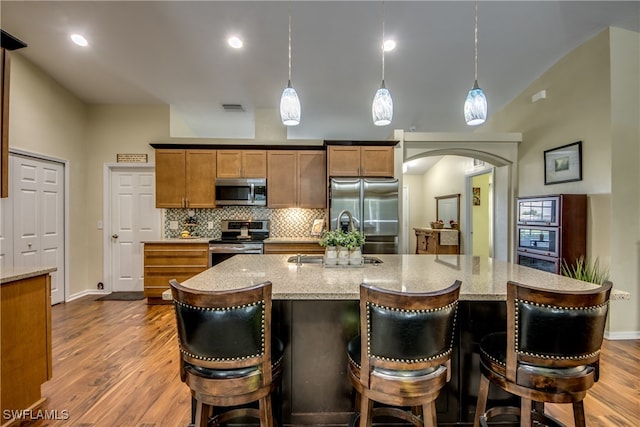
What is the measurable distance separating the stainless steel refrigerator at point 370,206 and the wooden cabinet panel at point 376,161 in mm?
259

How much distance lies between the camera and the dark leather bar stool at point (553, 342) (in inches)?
49.0

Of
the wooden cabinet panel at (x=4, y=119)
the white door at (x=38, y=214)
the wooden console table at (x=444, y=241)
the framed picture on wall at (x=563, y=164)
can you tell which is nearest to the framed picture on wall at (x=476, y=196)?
the wooden console table at (x=444, y=241)

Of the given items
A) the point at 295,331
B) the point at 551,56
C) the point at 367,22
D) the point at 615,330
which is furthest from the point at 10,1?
the point at 615,330

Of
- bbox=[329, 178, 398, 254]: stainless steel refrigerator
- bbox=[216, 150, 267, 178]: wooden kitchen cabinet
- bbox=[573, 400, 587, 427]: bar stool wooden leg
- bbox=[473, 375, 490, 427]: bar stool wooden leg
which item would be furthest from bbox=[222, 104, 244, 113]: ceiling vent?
bbox=[573, 400, 587, 427]: bar stool wooden leg

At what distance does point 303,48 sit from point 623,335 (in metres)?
4.67

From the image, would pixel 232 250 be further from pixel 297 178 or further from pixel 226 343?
pixel 226 343

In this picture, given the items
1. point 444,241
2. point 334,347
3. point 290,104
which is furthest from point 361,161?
point 444,241

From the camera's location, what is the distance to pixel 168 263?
437 centimetres

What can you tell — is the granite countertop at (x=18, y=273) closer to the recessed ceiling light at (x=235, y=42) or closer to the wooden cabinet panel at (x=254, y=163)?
the recessed ceiling light at (x=235, y=42)

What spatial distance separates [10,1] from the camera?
3.04 m

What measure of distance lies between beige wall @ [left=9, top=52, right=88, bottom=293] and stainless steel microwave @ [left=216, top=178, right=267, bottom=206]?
7.07 feet

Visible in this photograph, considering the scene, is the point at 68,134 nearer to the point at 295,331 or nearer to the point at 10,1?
the point at 10,1

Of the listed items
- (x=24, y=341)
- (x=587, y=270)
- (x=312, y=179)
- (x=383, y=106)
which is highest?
(x=383, y=106)

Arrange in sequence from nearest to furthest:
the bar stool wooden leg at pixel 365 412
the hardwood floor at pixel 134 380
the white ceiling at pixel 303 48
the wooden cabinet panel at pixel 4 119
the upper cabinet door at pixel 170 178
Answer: the bar stool wooden leg at pixel 365 412 < the wooden cabinet panel at pixel 4 119 < the hardwood floor at pixel 134 380 < the white ceiling at pixel 303 48 < the upper cabinet door at pixel 170 178
